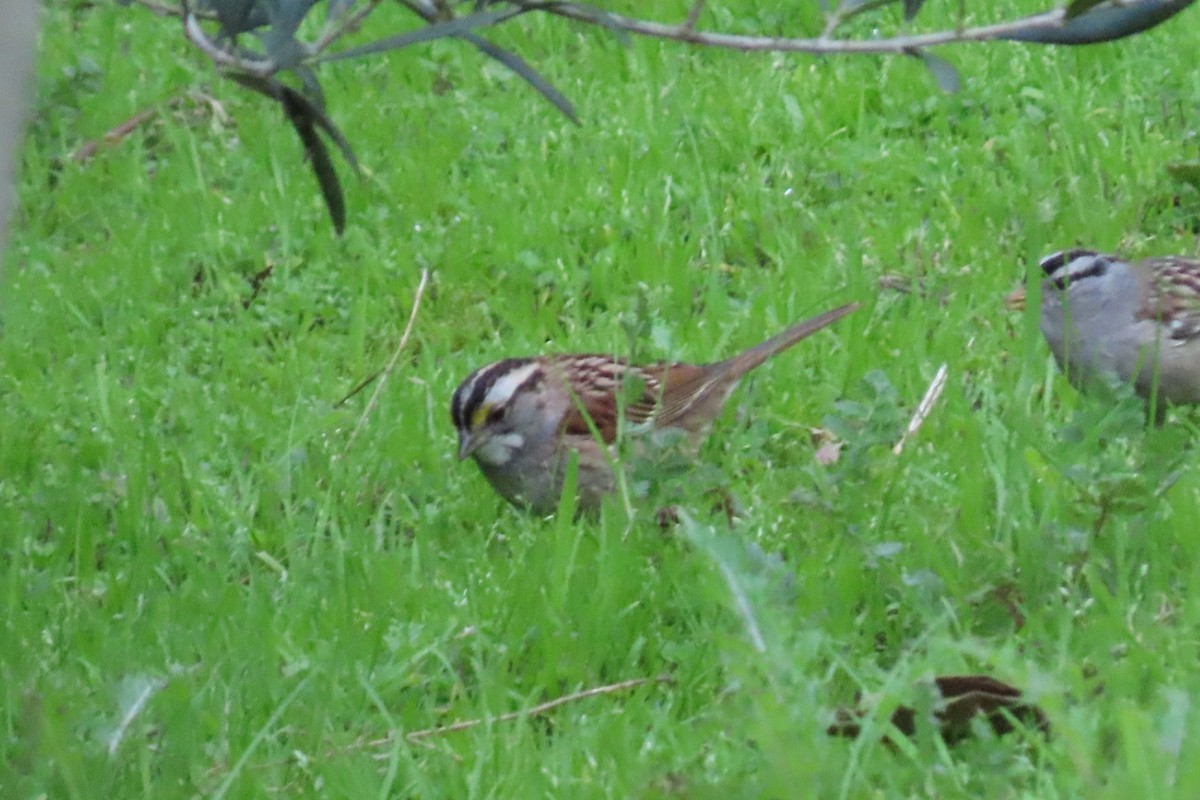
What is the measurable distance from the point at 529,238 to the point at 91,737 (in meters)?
3.63

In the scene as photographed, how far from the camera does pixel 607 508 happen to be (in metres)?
4.63

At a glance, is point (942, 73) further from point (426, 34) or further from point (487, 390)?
point (487, 390)

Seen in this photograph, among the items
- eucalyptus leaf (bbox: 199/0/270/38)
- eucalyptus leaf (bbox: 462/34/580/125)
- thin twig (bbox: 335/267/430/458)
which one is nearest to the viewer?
eucalyptus leaf (bbox: 199/0/270/38)

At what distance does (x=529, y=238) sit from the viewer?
679 centimetres

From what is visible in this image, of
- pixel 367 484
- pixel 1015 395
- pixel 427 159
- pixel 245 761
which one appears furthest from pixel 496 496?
pixel 427 159

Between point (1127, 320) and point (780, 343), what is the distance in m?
1.02

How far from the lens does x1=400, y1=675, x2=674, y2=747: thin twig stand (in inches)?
147

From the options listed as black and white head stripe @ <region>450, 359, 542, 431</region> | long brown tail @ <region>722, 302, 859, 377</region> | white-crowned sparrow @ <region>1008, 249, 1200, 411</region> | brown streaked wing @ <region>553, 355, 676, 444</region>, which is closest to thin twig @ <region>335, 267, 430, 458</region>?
black and white head stripe @ <region>450, 359, 542, 431</region>

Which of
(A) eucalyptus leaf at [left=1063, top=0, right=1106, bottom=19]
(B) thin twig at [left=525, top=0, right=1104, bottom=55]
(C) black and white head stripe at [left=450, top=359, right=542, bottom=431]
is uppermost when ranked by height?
(A) eucalyptus leaf at [left=1063, top=0, right=1106, bottom=19]

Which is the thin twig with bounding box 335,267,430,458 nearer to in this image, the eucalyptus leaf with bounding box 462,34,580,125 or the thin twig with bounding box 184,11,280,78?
the eucalyptus leaf with bounding box 462,34,580,125

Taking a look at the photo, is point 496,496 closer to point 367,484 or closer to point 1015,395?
point 367,484

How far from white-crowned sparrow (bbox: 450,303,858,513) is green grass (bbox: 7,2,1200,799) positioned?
11 cm

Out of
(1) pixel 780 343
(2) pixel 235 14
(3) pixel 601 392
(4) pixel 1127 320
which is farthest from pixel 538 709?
(4) pixel 1127 320

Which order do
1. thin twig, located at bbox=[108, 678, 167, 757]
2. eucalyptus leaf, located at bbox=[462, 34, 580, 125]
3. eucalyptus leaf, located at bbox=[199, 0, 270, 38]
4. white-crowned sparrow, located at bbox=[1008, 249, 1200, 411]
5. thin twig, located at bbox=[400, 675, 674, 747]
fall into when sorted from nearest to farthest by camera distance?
eucalyptus leaf, located at bbox=[199, 0, 270, 38] → eucalyptus leaf, located at bbox=[462, 34, 580, 125] → thin twig, located at bbox=[108, 678, 167, 757] → thin twig, located at bbox=[400, 675, 674, 747] → white-crowned sparrow, located at bbox=[1008, 249, 1200, 411]
